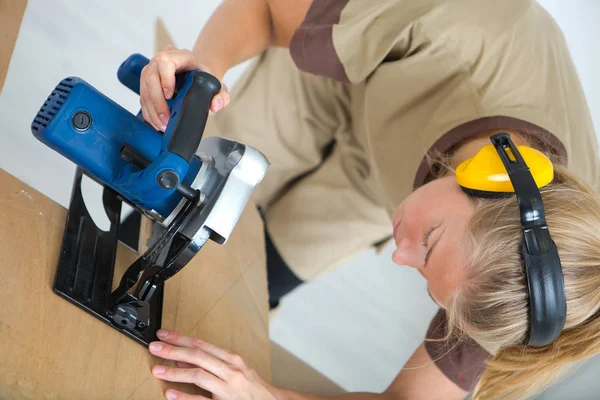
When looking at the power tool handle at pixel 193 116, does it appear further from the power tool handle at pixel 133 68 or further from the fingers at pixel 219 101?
the power tool handle at pixel 133 68

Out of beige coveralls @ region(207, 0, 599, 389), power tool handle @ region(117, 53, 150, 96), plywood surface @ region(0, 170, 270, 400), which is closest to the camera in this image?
plywood surface @ region(0, 170, 270, 400)

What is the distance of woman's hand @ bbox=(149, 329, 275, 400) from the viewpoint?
75 centimetres

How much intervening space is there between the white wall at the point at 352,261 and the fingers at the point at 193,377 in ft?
2.41

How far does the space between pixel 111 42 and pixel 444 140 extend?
1.03 metres

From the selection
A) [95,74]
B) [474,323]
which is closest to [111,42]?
[95,74]

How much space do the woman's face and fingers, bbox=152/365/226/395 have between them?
1.00ft

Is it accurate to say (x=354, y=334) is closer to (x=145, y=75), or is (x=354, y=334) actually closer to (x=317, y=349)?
(x=317, y=349)

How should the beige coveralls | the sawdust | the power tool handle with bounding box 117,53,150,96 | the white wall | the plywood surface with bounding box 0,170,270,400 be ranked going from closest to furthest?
the plywood surface with bounding box 0,170,270,400 < the sawdust < the power tool handle with bounding box 117,53,150,96 < the beige coveralls < the white wall

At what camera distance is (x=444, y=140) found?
943mm

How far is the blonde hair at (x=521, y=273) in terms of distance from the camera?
79cm

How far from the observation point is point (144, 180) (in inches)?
25.9

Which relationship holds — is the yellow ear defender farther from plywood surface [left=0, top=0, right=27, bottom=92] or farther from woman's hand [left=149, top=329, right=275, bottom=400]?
plywood surface [left=0, top=0, right=27, bottom=92]

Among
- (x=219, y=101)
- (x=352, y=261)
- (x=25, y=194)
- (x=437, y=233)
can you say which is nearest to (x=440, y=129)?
(x=437, y=233)

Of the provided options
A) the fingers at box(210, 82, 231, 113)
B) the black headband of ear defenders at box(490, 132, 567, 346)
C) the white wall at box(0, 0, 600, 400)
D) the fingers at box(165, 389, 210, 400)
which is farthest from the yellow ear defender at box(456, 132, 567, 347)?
the white wall at box(0, 0, 600, 400)
